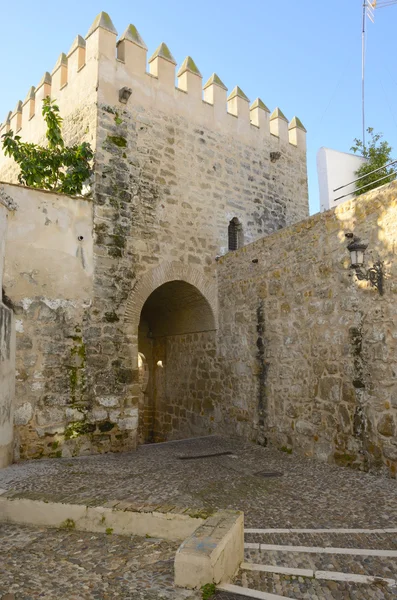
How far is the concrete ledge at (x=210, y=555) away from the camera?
2463 millimetres

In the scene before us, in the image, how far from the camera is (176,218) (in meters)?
8.27

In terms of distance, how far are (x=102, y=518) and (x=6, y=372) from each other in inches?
118

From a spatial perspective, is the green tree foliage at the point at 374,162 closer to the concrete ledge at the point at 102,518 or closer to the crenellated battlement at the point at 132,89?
the crenellated battlement at the point at 132,89

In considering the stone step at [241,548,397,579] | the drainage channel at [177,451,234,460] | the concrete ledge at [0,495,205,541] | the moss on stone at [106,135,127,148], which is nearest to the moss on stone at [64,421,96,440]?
the drainage channel at [177,451,234,460]

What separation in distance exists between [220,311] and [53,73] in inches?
231

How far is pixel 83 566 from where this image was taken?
289cm

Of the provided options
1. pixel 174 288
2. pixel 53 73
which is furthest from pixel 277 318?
pixel 53 73

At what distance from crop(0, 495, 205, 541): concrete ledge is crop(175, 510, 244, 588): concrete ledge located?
0.95 feet

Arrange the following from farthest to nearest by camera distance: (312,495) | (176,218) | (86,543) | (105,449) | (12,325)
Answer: (176,218)
(105,449)
(12,325)
(312,495)
(86,543)

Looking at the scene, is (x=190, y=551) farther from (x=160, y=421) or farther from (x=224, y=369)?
(x=160, y=421)

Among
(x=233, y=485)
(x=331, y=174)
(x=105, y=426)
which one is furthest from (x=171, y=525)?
(x=331, y=174)

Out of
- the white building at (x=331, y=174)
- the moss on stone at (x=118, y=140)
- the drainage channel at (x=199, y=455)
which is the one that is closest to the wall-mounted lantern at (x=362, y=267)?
the drainage channel at (x=199, y=455)

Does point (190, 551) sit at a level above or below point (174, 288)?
below

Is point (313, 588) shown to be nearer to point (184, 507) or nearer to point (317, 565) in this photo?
point (317, 565)
